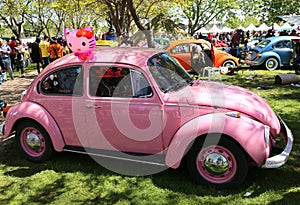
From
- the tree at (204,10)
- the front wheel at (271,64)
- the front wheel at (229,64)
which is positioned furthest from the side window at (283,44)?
the tree at (204,10)

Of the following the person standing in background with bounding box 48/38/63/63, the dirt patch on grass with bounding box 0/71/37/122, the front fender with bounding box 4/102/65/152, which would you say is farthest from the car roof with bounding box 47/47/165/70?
the person standing in background with bounding box 48/38/63/63

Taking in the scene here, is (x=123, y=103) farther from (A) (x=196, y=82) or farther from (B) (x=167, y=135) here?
(A) (x=196, y=82)

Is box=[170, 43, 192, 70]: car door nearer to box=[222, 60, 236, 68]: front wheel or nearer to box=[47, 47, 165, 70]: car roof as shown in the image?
box=[222, 60, 236, 68]: front wheel

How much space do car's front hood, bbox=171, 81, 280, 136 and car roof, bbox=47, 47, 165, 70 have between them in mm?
822

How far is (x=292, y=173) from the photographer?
4.29 m

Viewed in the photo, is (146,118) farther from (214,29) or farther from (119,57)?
(214,29)

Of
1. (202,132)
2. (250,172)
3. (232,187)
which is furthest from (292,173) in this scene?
(202,132)

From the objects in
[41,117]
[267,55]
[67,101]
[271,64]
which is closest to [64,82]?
[67,101]

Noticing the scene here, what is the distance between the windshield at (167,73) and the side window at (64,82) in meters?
1.14

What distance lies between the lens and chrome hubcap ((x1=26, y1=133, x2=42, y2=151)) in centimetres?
496

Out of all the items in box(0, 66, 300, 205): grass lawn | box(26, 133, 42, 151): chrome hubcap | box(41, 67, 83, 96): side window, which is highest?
box(41, 67, 83, 96): side window

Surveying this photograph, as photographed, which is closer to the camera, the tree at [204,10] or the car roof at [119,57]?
the car roof at [119,57]

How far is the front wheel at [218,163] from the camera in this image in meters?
3.84

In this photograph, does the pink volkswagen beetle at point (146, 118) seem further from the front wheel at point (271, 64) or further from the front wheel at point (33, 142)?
the front wheel at point (271, 64)
